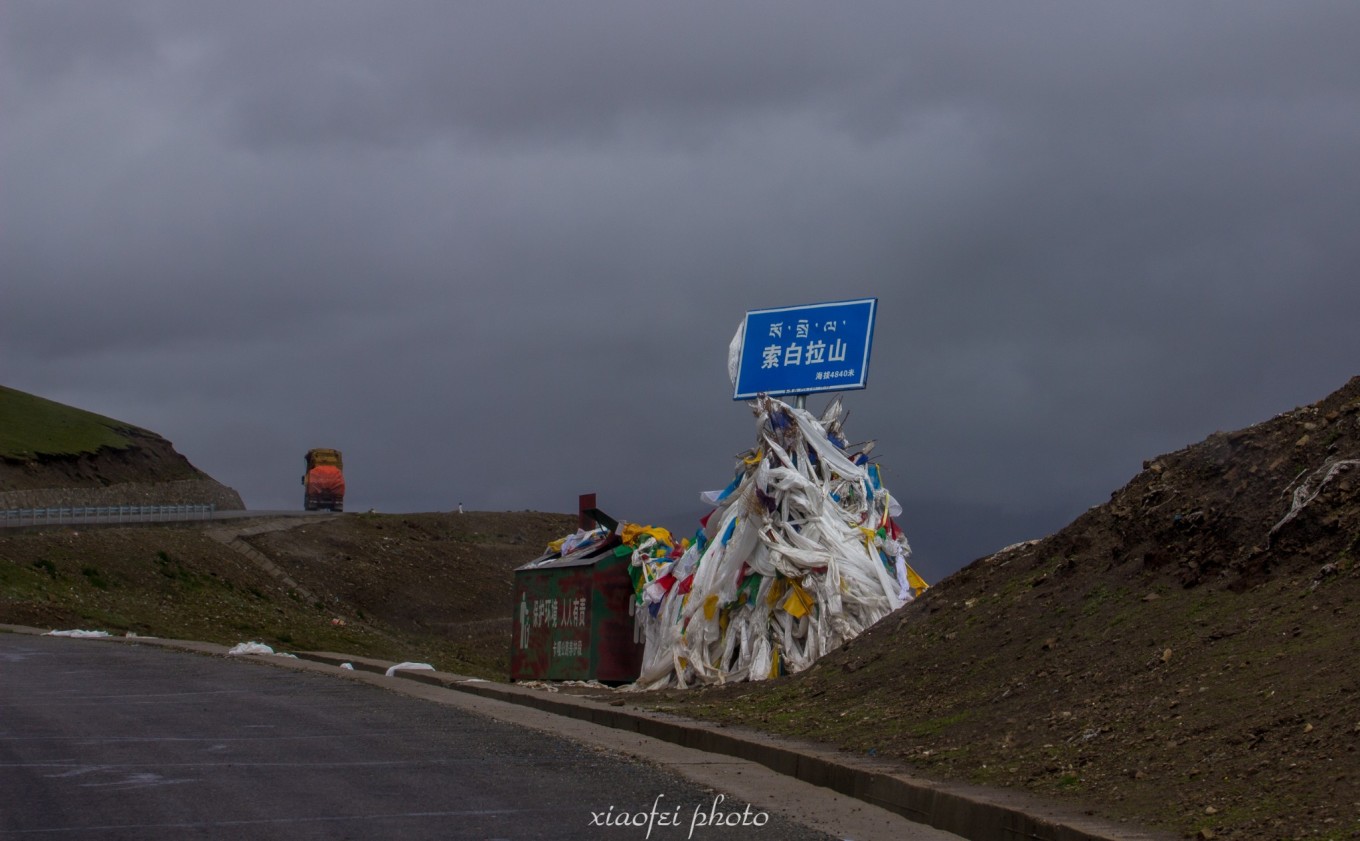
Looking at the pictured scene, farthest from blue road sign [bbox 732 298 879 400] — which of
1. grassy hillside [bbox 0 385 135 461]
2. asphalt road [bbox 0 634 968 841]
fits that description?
grassy hillside [bbox 0 385 135 461]

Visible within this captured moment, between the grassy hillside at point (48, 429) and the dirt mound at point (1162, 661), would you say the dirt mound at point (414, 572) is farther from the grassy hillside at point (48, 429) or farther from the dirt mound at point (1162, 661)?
the dirt mound at point (1162, 661)

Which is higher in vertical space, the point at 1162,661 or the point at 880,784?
the point at 1162,661

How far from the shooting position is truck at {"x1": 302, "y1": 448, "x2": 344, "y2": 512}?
78.2 metres

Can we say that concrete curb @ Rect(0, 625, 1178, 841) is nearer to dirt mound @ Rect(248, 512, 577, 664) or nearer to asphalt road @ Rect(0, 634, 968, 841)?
asphalt road @ Rect(0, 634, 968, 841)

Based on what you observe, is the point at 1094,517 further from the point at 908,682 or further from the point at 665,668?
the point at 665,668

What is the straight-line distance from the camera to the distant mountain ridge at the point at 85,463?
76.3 meters

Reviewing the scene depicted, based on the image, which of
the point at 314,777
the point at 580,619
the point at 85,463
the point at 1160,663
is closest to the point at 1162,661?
the point at 1160,663

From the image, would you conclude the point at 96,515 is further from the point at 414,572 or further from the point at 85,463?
the point at 85,463

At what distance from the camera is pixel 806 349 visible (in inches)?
819

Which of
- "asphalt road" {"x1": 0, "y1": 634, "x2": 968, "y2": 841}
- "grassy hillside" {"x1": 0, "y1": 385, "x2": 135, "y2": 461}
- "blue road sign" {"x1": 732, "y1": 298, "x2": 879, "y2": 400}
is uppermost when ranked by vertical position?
"grassy hillside" {"x1": 0, "y1": 385, "x2": 135, "y2": 461}

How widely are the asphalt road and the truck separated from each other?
63292 millimetres

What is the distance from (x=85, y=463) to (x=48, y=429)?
20.7 ft

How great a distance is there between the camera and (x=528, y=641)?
2241 cm

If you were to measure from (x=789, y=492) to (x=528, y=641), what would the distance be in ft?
19.6
